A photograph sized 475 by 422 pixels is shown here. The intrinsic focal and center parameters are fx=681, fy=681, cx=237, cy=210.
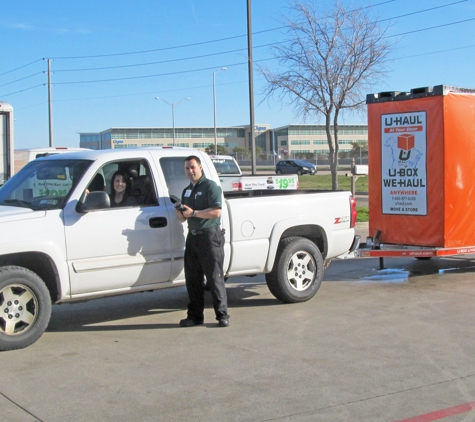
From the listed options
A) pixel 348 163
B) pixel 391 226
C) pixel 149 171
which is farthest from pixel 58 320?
pixel 348 163

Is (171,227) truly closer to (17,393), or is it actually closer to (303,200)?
(303,200)

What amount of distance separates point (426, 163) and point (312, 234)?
2466mm

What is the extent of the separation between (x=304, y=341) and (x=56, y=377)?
2437mm

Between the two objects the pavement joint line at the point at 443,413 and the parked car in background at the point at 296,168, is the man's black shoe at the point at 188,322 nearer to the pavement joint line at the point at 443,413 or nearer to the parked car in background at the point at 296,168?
the pavement joint line at the point at 443,413

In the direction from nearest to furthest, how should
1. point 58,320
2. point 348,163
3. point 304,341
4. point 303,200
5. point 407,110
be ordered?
1. point 304,341
2. point 58,320
3. point 303,200
4. point 407,110
5. point 348,163

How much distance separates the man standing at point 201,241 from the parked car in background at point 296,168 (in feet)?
163

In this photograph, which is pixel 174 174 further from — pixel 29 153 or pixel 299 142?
pixel 299 142

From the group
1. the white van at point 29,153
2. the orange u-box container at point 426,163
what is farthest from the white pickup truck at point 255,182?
the orange u-box container at point 426,163

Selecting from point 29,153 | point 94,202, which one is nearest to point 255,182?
point 29,153

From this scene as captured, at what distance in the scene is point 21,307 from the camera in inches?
256

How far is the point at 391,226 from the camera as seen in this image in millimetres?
10938

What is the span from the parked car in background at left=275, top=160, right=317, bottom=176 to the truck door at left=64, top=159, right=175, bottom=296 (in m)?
49.6

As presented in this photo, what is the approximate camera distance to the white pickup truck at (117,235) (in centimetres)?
652

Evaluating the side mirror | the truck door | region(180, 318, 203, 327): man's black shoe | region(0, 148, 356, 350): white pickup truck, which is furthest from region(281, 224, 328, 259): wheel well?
the side mirror
